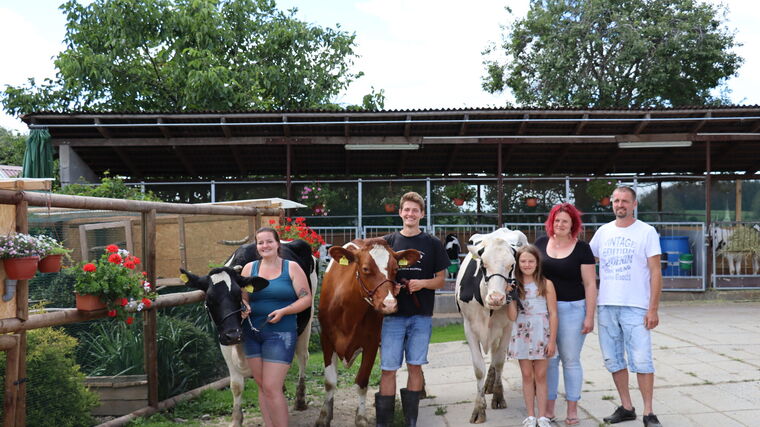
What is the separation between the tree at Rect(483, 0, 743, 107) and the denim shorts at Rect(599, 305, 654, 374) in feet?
68.0

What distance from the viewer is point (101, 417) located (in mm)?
5238

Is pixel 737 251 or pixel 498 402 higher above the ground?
pixel 737 251

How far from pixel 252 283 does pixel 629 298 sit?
9.55 feet

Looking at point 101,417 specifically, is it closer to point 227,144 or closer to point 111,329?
point 111,329

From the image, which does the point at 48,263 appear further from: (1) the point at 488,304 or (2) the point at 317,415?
(1) the point at 488,304

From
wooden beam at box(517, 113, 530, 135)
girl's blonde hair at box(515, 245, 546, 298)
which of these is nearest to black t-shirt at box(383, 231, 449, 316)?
girl's blonde hair at box(515, 245, 546, 298)

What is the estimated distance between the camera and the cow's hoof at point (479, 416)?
521 cm

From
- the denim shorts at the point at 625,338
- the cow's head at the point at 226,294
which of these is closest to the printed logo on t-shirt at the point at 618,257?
the denim shorts at the point at 625,338

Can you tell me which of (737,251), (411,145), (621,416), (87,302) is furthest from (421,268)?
(737,251)

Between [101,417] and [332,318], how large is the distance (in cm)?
212

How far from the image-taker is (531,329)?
4.84m

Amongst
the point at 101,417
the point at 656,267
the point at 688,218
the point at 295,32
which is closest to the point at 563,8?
the point at 295,32

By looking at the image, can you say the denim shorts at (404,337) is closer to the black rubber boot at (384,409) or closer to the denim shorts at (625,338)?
the black rubber boot at (384,409)

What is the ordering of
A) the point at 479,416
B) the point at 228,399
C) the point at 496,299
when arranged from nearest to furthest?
the point at 496,299
the point at 479,416
the point at 228,399
